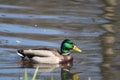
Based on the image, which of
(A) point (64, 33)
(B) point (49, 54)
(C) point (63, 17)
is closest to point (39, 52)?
(B) point (49, 54)

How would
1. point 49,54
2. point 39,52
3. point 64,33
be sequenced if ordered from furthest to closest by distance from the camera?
point 64,33 → point 49,54 → point 39,52

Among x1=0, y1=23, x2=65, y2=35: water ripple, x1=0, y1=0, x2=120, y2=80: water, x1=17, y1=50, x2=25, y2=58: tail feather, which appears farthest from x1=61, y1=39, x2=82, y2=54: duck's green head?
x1=0, y1=23, x2=65, y2=35: water ripple

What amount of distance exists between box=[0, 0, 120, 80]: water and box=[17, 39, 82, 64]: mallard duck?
0.58ft

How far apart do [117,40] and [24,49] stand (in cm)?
198

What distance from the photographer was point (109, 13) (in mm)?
15234

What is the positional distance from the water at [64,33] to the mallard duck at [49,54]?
18cm

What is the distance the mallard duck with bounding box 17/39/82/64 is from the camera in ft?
38.1

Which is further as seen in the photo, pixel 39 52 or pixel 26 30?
pixel 26 30

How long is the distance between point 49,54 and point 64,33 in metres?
1.50

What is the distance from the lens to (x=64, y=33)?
43.2ft

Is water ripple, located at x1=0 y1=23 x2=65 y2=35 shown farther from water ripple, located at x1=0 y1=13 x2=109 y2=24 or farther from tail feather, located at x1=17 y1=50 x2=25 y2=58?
tail feather, located at x1=17 y1=50 x2=25 y2=58

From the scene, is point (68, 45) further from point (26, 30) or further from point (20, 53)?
point (26, 30)

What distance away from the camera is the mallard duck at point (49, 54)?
11609 millimetres

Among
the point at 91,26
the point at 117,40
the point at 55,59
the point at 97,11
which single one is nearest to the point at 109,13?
the point at 97,11
